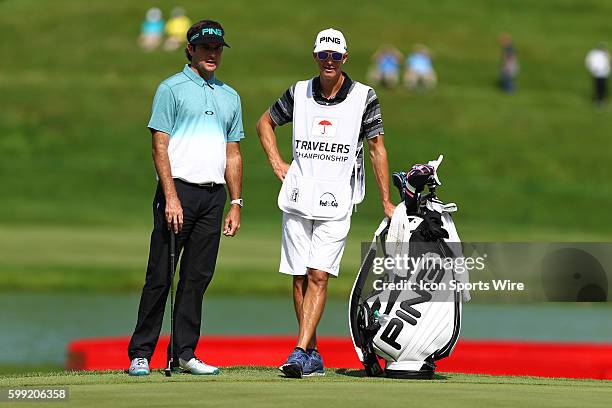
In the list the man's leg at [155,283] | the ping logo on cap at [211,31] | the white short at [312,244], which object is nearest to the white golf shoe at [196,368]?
the man's leg at [155,283]

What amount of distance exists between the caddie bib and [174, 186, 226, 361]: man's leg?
0.53 m

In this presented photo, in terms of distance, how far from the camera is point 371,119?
1016cm

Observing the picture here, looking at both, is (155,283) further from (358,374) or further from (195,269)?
(358,374)

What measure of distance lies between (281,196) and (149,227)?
2502 centimetres

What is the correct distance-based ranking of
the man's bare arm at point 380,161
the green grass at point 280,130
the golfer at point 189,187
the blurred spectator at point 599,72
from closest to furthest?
1. the golfer at point 189,187
2. the man's bare arm at point 380,161
3. the green grass at point 280,130
4. the blurred spectator at point 599,72

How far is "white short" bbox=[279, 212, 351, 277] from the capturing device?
10109 millimetres

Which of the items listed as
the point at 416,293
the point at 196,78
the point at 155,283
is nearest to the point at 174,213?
the point at 155,283

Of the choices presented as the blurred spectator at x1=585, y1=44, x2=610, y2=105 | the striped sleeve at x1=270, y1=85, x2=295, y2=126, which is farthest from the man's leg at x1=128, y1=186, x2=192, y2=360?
the blurred spectator at x1=585, y1=44, x2=610, y2=105

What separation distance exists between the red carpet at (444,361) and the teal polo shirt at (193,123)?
13.4 ft

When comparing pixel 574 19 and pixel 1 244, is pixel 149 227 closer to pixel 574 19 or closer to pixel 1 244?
pixel 1 244

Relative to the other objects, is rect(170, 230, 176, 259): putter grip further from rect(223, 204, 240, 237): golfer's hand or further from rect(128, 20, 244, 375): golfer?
rect(223, 204, 240, 237): golfer's hand

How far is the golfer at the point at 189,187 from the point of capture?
9.77m

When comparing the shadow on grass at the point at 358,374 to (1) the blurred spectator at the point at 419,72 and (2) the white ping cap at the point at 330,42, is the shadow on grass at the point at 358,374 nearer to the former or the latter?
(2) the white ping cap at the point at 330,42

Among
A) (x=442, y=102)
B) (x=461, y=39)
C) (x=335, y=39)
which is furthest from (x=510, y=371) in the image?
(x=461, y=39)
